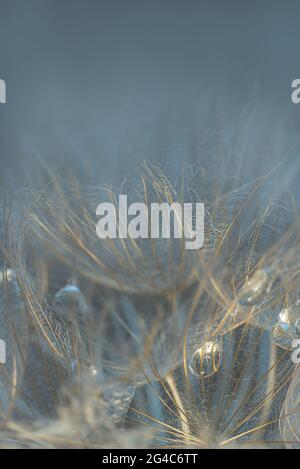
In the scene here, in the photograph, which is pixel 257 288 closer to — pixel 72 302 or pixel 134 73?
pixel 72 302

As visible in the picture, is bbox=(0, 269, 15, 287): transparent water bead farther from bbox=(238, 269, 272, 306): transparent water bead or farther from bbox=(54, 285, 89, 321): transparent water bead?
bbox=(238, 269, 272, 306): transparent water bead

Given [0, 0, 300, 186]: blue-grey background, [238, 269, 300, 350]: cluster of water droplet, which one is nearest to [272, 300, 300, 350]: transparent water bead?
[238, 269, 300, 350]: cluster of water droplet

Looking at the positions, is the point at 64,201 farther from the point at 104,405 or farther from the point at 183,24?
the point at 183,24

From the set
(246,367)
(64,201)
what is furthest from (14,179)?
(246,367)

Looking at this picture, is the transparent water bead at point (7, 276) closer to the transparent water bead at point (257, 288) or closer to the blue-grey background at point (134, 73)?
the transparent water bead at point (257, 288)

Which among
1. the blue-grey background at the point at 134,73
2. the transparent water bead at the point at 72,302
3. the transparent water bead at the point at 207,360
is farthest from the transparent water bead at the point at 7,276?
the blue-grey background at the point at 134,73

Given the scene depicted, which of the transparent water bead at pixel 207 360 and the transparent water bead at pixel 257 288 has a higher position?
the transparent water bead at pixel 257 288
